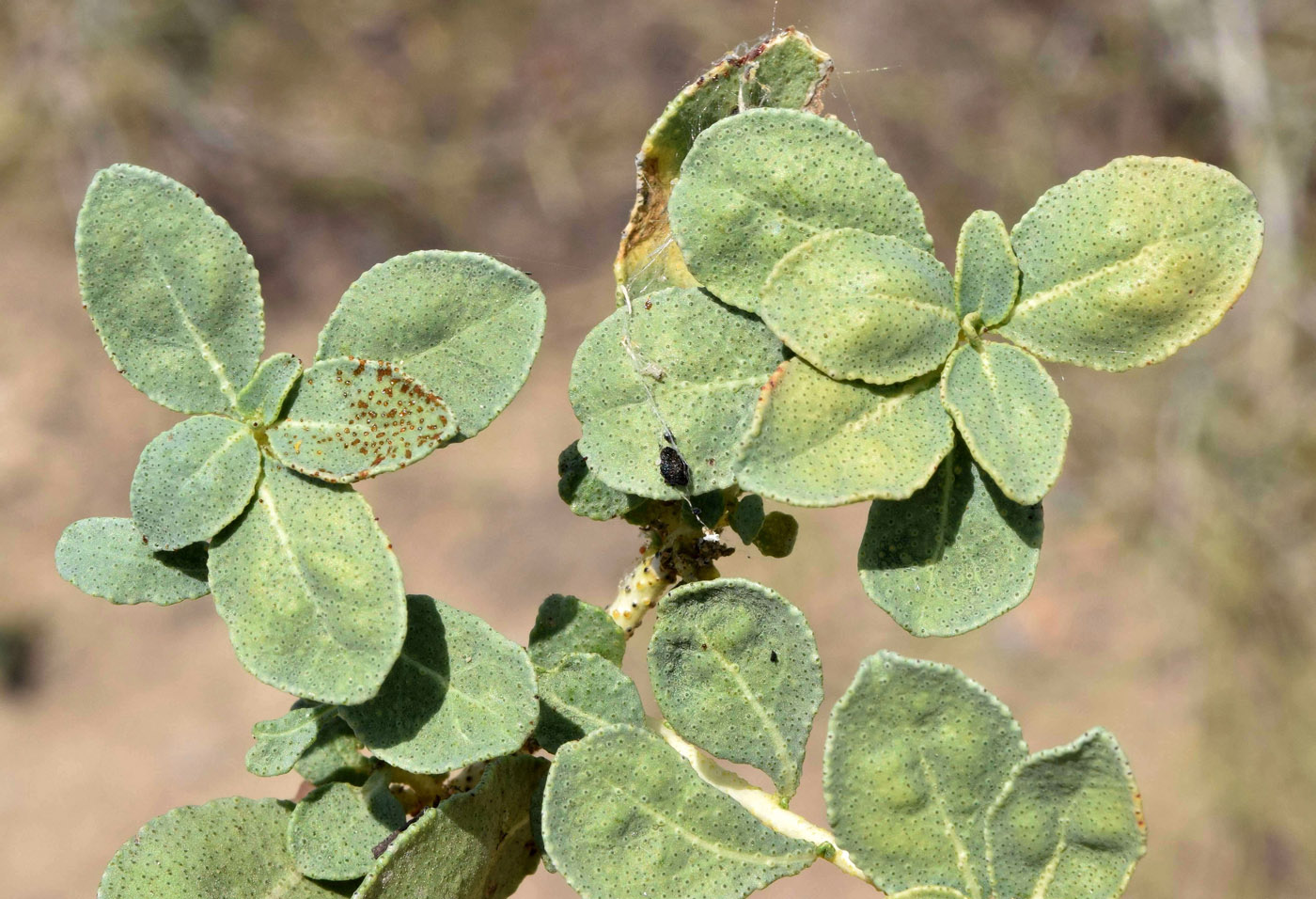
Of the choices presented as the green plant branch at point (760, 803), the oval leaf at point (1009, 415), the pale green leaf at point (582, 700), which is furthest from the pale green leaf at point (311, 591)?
the oval leaf at point (1009, 415)

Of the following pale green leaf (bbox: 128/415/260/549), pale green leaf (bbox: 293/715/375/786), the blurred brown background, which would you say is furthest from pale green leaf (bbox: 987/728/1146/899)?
the blurred brown background

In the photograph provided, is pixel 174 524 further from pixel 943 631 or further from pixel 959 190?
pixel 959 190

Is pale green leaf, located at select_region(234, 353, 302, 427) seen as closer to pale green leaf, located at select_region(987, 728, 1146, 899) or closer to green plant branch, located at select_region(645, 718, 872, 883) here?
green plant branch, located at select_region(645, 718, 872, 883)

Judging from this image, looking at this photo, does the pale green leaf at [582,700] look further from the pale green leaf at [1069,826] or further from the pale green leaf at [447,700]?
the pale green leaf at [1069,826]

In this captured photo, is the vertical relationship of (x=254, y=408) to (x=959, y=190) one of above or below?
below

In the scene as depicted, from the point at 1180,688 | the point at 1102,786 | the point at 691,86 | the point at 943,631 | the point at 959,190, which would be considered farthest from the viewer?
the point at 959,190

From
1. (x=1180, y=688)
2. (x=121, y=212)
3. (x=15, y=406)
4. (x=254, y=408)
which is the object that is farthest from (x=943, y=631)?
(x=15, y=406)

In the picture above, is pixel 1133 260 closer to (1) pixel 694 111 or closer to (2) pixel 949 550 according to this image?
(2) pixel 949 550
